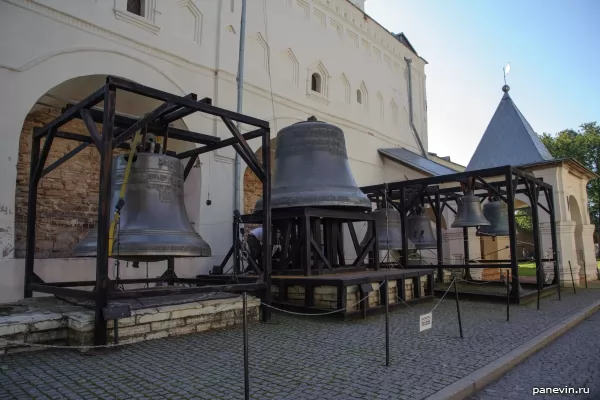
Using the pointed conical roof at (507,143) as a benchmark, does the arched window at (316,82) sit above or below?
above

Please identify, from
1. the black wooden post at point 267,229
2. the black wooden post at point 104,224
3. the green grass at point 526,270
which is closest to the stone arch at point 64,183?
the black wooden post at point 267,229

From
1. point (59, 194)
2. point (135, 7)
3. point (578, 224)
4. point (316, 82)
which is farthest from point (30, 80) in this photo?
point (578, 224)

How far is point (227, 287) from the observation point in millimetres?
5734

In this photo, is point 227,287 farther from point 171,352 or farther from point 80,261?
point 80,261

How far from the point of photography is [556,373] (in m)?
4.48

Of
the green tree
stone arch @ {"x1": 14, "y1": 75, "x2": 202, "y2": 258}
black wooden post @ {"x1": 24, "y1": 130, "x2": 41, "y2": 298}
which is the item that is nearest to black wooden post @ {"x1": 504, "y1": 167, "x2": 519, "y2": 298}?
stone arch @ {"x1": 14, "y1": 75, "x2": 202, "y2": 258}

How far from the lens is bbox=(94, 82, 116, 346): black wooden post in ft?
15.1

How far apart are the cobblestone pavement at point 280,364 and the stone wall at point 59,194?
5366 millimetres

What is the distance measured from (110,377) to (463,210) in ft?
29.0

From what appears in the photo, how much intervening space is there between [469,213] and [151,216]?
7.79 m

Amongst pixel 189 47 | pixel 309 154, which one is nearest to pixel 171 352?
pixel 309 154

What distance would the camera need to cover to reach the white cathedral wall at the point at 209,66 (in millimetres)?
7441

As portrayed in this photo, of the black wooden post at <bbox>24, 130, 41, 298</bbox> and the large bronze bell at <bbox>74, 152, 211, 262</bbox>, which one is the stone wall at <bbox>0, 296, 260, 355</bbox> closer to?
the large bronze bell at <bbox>74, 152, 211, 262</bbox>

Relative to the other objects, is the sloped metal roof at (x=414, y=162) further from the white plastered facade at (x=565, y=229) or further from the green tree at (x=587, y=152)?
the green tree at (x=587, y=152)
